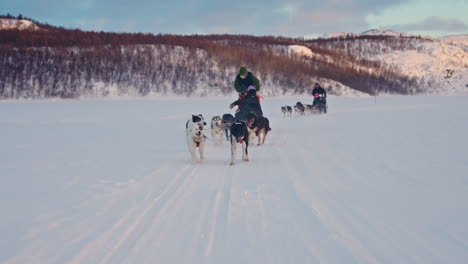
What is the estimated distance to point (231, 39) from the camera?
115 m

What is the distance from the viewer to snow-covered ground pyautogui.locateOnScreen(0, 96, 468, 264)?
351 cm

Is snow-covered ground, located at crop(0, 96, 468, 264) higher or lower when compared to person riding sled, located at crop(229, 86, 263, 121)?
lower

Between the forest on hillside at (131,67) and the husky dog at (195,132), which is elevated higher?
the forest on hillside at (131,67)

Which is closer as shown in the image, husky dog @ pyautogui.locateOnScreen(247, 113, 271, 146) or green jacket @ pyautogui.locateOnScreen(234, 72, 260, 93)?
husky dog @ pyautogui.locateOnScreen(247, 113, 271, 146)

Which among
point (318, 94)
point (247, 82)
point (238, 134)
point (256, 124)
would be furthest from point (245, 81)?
point (318, 94)

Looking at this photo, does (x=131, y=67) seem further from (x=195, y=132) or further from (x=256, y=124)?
(x=195, y=132)

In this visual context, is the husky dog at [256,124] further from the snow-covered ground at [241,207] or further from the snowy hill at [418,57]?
the snowy hill at [418,57]

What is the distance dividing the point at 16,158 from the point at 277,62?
7615 centimetres

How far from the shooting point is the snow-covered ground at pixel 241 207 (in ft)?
11.5

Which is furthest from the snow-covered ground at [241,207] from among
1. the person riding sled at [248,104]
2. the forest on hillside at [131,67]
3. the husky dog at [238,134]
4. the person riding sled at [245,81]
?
the forest on hillside at [131,67]

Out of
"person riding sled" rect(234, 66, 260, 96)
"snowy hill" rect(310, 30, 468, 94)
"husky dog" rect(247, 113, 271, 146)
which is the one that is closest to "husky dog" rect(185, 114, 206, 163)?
"husky dog" rect(247, 113, 271, 146)

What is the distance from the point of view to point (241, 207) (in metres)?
4.80

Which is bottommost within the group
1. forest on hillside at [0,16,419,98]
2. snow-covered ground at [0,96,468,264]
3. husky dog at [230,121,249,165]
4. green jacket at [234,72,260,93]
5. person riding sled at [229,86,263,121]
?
snow-covered ground at [0,96,468,264]

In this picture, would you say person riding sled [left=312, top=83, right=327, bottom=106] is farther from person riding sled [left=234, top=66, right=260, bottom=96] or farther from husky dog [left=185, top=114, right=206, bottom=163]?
husky dog [left=185, top=114, right=206, bottom=163]
